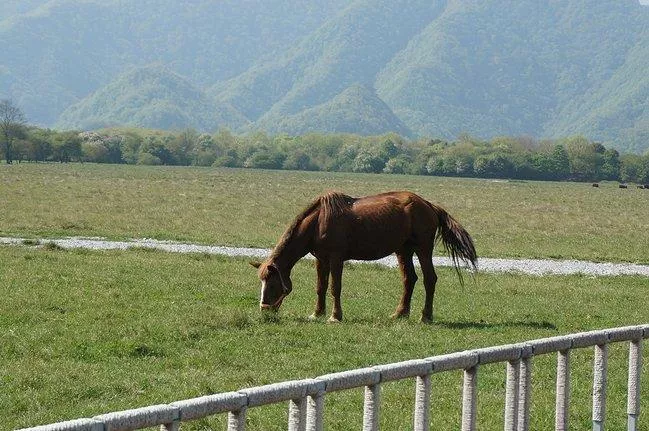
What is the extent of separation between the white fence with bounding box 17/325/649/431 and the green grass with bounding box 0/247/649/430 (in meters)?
1.88

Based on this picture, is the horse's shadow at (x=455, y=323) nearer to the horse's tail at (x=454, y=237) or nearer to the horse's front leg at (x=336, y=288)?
the horse's front leg at (x=336, y=288)

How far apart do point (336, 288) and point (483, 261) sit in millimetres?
14471

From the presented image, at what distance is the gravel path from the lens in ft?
96.9

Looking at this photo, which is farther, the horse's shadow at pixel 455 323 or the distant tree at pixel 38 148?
the distant tree at pixel 38 148

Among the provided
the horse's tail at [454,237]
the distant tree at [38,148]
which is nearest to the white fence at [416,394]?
the horse's tail at [454,237]

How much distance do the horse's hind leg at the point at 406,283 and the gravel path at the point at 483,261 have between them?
380 inches

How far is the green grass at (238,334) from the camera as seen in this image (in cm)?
1129

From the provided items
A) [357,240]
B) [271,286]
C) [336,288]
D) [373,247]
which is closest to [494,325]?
[373,247]

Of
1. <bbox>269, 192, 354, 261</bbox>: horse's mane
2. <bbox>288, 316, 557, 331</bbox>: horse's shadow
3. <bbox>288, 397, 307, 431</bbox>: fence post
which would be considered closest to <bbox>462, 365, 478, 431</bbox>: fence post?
<bbox>288, 397, 307, 431</bbox>: fence post

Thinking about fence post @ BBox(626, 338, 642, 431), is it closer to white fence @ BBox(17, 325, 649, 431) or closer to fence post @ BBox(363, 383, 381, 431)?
white fence @ BBox(17, 325, 649, 431)

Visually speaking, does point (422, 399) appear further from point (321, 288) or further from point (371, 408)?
point (321, 288)

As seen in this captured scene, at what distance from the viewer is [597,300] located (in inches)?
864

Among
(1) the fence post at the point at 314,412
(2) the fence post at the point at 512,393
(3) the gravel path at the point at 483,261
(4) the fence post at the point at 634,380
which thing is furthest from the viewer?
(3) the gravel path at the point at 483,261

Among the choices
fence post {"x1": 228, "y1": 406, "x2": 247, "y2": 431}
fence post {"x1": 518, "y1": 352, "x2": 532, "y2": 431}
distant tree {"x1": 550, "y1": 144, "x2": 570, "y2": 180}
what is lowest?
fence post {"x1": 518, "y1": 352, "x2": 532, "y2": 431}
